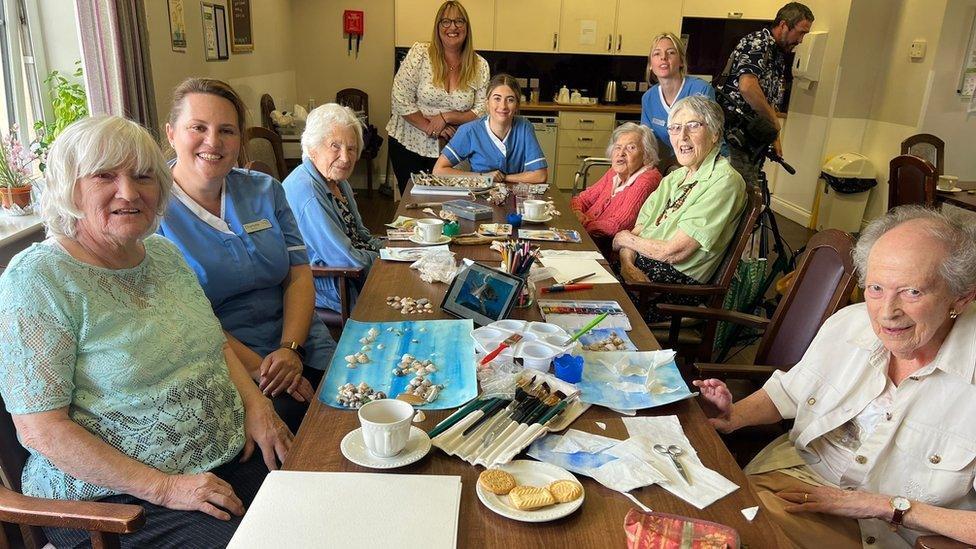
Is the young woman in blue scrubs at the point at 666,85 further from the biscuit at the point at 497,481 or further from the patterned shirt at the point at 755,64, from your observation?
the biscuit at the point at 497,481

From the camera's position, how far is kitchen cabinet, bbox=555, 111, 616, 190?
6555 millimetres

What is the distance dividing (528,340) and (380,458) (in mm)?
508

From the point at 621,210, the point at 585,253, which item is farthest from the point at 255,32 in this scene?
the point at 585,253

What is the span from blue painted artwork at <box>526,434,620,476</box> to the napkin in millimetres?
29

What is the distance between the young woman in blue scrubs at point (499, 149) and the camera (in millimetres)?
3557

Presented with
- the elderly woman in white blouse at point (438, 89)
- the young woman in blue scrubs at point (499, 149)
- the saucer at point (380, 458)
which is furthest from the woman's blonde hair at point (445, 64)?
the saucer at point (380, 458)

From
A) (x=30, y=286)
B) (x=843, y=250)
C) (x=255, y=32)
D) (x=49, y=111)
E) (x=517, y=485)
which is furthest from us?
(x=255, y=32)

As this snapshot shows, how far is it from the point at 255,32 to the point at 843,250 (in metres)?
4.71

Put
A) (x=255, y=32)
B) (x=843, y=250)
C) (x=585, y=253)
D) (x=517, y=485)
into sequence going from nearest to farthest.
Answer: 1. (x=517, y=485)
2. (x=843, y=250)
3. (x=585, y=253)
4. (x=255, y=32)

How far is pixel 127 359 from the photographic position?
1271 millimetres

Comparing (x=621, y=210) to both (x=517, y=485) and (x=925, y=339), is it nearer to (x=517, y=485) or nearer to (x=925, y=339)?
(x=925, y=339)

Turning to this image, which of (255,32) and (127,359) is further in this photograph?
(255,32)

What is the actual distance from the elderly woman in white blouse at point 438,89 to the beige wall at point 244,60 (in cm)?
110

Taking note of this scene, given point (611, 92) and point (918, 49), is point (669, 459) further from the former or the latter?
point (611, 92)
